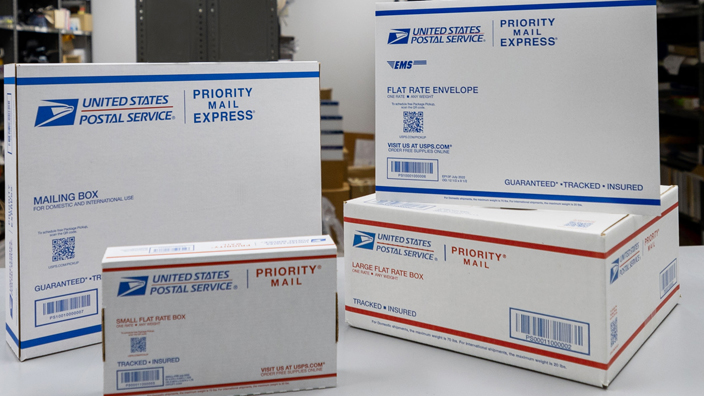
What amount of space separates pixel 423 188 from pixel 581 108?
0.27 m

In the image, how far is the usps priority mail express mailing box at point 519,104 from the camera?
854 mm

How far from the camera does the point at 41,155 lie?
0.88 meters

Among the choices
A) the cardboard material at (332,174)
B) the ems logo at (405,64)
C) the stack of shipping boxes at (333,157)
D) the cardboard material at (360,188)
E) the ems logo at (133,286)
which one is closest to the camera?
the ems logo at (133,286)

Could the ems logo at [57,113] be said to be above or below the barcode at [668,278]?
above

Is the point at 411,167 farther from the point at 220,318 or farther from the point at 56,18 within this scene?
the point at 56,18

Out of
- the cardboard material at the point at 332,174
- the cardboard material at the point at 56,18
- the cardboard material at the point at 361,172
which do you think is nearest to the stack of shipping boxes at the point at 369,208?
the cardboard material at the point at 332,174

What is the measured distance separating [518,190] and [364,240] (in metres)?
0.26

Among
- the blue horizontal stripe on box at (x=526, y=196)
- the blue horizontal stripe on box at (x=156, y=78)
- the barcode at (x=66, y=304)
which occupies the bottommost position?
the barcode at (x=66, y=304)

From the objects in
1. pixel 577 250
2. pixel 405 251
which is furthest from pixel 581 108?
pixel 405 251

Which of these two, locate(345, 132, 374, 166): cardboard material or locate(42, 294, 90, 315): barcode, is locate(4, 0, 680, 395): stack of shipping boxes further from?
locate(345, 132, 374, 166): cardboard material

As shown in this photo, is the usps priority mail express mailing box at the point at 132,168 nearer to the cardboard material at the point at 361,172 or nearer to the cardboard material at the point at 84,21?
the cardboard material at the point at 361,172

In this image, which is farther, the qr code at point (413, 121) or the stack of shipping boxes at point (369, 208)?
the qr code at point (413, 121)

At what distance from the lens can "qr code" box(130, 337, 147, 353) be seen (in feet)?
2.42

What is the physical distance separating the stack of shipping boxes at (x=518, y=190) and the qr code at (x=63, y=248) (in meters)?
0.43
